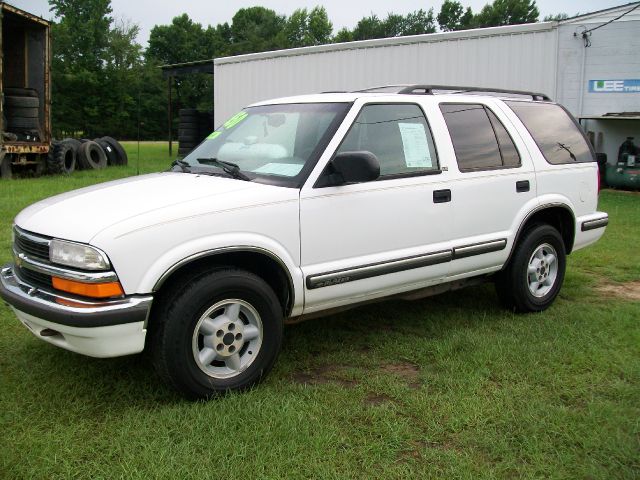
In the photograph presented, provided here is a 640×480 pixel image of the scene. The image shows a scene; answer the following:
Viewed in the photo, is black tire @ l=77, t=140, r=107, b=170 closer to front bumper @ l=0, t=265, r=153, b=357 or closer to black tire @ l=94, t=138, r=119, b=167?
black tire @ l=94, t=138, r=119, b=167

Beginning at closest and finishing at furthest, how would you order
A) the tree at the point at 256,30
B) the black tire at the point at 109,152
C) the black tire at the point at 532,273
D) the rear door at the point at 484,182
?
the rear door at the point at 484,182 < the black tire at the point at 532,273 < the black tire at the point at 109,152 < the tree at the point at 256,30

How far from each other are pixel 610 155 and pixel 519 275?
10891mm

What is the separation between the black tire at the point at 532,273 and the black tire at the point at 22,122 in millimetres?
14348

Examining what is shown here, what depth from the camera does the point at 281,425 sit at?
10.0ft

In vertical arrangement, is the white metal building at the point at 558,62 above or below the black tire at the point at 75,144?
above

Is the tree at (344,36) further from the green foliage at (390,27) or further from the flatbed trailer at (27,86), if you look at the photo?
the flatbed trailer at (27,86)

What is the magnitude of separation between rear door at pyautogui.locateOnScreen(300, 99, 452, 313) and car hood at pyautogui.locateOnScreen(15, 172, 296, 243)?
33 centimetres

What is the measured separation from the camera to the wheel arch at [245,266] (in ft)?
10.4

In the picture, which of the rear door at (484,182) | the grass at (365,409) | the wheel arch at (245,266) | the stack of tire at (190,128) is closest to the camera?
the grass at (365,409)

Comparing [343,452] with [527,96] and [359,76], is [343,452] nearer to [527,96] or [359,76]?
[527,96]

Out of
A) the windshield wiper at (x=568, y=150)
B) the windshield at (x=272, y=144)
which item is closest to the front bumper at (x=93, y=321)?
the windshield at (x=272, y=144)

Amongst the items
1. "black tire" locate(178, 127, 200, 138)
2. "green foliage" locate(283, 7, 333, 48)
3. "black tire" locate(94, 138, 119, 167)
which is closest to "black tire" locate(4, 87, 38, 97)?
"black tire" locate(94, 138, 119, 167)

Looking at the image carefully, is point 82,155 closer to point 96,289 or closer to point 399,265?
point 399,265

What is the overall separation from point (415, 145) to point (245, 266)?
1.49 m
